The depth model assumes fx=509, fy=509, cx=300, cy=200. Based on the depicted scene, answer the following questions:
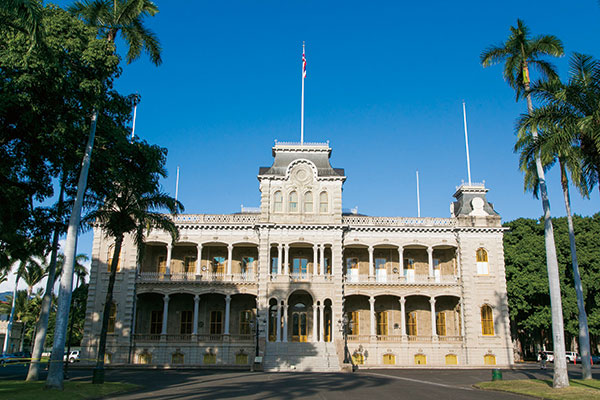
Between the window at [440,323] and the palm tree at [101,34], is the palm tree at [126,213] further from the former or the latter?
the window at [440,323]

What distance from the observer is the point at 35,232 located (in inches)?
978

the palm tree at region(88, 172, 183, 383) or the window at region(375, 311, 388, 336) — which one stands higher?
the palm tree at region(88, 172, 183, 383)

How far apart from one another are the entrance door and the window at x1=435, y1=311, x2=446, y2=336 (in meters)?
10.9

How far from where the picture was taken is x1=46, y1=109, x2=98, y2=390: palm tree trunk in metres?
20.0

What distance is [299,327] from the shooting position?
40.6m

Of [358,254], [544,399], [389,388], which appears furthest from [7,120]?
[358,254]

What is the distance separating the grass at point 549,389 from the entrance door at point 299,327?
715 inches

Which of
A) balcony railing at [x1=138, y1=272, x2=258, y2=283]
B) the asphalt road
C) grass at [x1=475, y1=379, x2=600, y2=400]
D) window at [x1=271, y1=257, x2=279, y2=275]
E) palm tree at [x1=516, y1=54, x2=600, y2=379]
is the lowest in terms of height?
the asphalt road

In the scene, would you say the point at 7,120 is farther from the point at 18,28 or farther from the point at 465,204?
the point at 465,204

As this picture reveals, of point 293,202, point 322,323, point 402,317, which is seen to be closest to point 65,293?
point 322,323

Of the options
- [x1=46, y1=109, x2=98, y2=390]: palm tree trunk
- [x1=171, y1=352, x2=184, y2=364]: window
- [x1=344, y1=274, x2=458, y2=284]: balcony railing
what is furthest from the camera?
[x1=344, y1=274, x2=458, y2=284]: balcony railing

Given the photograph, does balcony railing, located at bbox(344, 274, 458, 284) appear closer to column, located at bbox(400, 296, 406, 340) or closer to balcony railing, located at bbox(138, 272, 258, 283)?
column, located at bbox(400, 296, 406, 340)

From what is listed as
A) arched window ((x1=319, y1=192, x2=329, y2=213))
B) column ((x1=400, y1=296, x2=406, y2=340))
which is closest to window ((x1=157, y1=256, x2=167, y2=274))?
arched window ((x1=319, y1=192, x2=329, y2=213))

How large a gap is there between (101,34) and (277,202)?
20.6 metres
